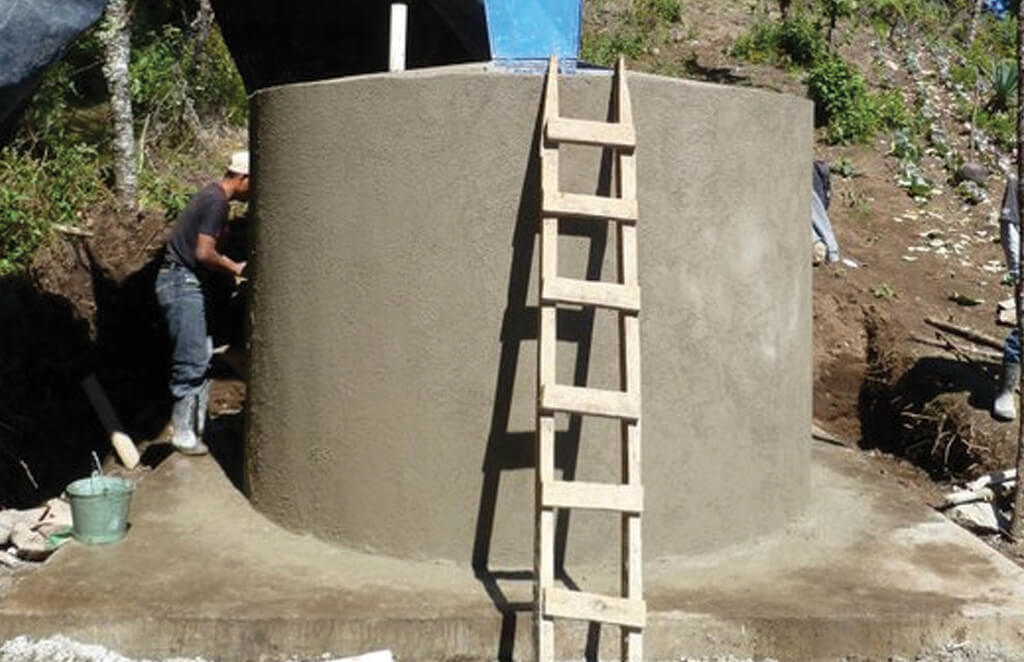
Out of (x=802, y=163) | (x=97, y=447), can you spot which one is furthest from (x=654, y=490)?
(x=97, y=447)

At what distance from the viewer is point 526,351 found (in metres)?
4.30

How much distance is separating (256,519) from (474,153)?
74.9 inches

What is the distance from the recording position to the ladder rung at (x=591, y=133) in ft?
13.5

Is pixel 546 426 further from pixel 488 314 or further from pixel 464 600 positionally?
pixel 464 600

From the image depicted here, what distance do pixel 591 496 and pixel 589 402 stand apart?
0.34 meters

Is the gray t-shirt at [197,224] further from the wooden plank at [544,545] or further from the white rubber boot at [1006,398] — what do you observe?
the white rubber boot at [1006,398]

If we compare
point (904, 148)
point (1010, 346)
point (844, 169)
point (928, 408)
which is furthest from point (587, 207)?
point (904, 148)

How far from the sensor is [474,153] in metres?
4.31

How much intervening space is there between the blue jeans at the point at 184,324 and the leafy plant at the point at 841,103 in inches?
465

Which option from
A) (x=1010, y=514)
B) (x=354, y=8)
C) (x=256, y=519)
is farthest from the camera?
(x=354, y=8)

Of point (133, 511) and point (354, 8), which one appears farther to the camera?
→ point (354, 8)

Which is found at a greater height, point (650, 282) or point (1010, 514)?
point (650, 282)

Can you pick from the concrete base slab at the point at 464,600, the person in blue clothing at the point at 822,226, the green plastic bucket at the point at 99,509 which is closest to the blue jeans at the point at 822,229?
the person in blue clothing at the point at 822,226

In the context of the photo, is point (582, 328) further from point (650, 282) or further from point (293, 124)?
point (293, 124)
